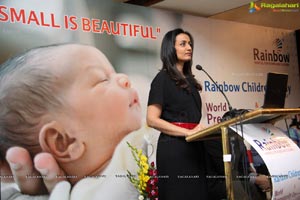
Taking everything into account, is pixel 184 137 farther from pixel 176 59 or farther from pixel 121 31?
pixel 121 31

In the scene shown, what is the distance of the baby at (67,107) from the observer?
292cm

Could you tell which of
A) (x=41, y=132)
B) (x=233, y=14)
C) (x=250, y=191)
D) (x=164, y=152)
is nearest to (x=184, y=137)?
(x=164, y=152)

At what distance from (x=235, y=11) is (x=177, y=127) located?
2.47 metres

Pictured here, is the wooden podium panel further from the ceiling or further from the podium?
the ceiling

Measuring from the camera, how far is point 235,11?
14.6ft

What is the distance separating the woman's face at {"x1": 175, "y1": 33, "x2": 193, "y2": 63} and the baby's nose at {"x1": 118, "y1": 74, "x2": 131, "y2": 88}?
29.5 inches

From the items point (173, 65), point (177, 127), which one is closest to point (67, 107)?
point (173, 65)

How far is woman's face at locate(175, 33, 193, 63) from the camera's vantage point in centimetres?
276

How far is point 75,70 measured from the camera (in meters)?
3.17

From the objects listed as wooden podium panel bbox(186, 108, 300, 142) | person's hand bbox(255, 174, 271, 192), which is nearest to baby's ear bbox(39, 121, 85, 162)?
wooden podium panel bbox(186, 108, 300, 142)

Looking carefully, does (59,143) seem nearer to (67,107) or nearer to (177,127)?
(67,107)

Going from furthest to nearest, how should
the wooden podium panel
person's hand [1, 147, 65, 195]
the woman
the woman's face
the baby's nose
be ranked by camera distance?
the baby's nose
person's hand [1, 147, 65, 195]
the woman's face
the woman
the wooden podium panel

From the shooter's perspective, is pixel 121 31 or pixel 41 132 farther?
pixel 121 31

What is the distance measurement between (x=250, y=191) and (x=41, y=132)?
1516 millimetres
